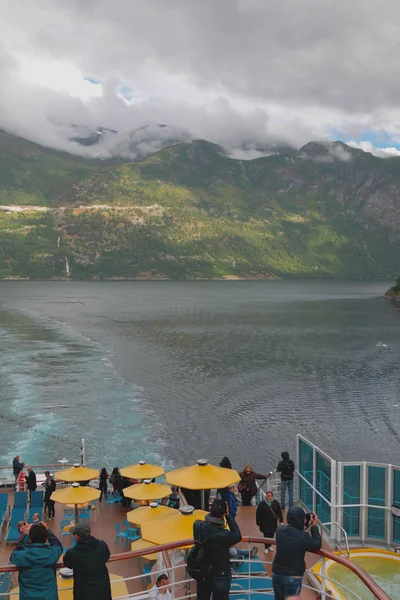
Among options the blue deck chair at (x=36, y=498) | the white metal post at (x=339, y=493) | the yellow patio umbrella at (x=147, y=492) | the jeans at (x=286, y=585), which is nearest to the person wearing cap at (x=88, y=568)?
the jeans at (x=286, y=585)

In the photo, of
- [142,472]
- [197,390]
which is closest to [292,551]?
[142,472]

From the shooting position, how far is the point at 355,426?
48.4 meters

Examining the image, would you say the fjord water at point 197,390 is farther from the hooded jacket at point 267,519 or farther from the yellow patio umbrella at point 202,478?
the hooded jacket at point 267,519

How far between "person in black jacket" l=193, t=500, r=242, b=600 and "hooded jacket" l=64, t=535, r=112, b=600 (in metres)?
1.47

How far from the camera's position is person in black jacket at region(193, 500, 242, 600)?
27.1 ft

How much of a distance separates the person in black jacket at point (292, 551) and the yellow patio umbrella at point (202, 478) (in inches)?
281

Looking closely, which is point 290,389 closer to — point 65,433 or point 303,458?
point 65,433

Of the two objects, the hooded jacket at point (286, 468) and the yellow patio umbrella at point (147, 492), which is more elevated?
the hooded jacket at point (286, 468)

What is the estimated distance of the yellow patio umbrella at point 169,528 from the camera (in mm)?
12180

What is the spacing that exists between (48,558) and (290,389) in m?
56.6

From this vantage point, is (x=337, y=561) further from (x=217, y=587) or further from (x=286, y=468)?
(x=286, y=468)

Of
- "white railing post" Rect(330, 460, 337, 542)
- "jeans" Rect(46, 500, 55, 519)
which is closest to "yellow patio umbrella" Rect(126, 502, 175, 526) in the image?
"white railing post" Rect(330, 460, 337, 542)

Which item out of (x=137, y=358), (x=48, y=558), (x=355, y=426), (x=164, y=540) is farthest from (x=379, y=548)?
(x=137, y=358)

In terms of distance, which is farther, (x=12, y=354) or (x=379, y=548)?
(x=12, y=354)
